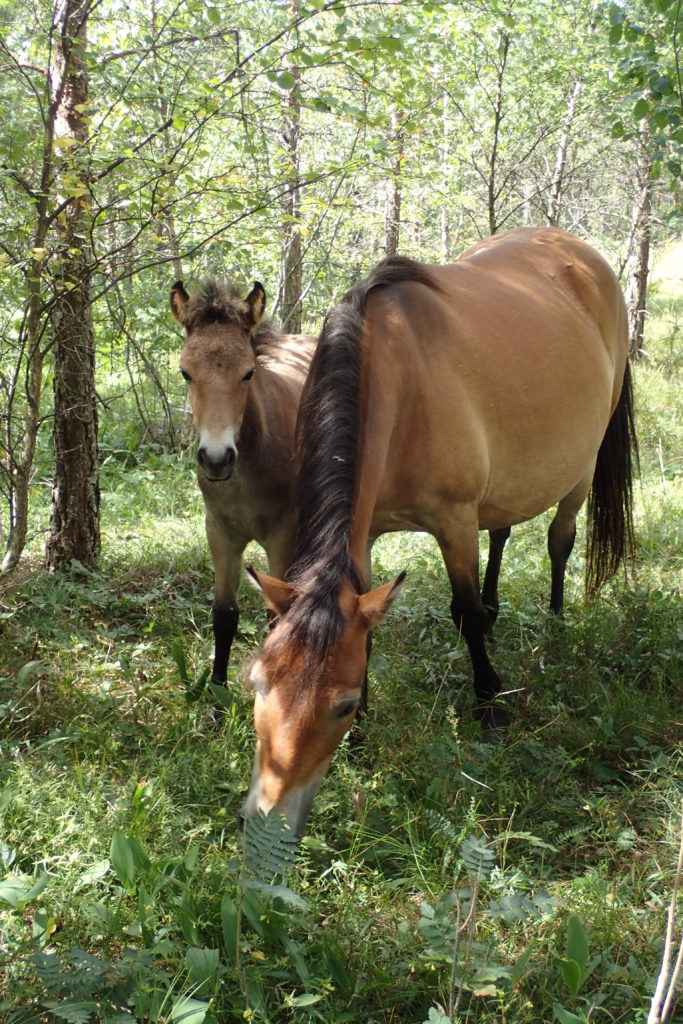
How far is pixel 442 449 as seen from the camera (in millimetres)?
3172

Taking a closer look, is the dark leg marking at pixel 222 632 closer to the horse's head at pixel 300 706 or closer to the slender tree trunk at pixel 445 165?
the horse's head at pixel 300 706

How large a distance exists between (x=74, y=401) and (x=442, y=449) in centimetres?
226

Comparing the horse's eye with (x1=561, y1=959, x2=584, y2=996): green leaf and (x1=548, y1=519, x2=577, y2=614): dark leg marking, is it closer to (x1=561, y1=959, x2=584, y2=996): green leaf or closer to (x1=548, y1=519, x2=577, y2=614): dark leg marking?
(x1=561, y1=959, x2=584, y2=996): green leaf

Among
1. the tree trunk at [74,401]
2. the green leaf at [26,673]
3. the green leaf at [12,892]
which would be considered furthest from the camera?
the tree trunk at [74,401]

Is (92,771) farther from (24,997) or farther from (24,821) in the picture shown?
(24,997)

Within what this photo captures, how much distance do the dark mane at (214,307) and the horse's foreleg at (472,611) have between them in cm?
131

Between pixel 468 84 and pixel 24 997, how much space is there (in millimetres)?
9083

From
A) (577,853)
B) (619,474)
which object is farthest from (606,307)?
(577,853)

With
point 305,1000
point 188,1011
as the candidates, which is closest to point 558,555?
point 305,1000

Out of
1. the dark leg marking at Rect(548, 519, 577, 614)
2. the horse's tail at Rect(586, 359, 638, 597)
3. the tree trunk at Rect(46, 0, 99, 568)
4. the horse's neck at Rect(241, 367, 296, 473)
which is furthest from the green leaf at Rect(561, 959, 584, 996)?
the tree trunk at Rect(46, 0, 99, 568)

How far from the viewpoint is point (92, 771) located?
282 centimetres

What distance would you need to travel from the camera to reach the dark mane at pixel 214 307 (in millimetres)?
3221

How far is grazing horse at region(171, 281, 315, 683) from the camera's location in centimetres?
304

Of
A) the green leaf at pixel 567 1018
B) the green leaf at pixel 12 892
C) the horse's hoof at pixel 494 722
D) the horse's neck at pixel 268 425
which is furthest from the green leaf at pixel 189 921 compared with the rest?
the horse's neck at pixel 268 425
